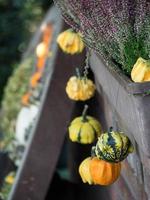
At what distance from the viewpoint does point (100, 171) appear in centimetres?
193

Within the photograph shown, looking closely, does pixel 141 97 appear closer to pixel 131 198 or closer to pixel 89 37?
pixel 89 37

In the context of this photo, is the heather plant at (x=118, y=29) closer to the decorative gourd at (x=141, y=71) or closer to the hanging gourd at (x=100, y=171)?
the decorative gourd at (x=141, y=71)

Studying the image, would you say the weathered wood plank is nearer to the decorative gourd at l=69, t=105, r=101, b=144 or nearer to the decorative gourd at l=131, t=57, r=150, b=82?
the decorative gourd at l=69, t=105, r=101, b=144

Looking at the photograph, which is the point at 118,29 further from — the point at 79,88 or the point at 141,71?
the point at 79,88

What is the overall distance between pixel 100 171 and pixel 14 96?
13.0 feet

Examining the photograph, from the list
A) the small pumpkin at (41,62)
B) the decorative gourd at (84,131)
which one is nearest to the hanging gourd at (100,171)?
the decorative gourd at (84,131)

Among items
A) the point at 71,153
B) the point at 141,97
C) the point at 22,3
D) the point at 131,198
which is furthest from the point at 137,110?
the point at 22,3

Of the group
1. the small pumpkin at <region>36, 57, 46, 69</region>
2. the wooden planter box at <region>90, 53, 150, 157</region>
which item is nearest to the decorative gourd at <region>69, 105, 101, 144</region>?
the wooden planter box at <region>90, 53, 150, 157</region>

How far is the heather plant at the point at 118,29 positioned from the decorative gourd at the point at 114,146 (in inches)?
8.2

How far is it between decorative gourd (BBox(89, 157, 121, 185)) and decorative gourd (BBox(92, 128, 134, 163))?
70 millimetres

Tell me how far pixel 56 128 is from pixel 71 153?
0.70 meters

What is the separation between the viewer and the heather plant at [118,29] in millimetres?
1755

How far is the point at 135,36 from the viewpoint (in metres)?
1.80

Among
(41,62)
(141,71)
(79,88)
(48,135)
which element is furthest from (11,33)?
(141,71)
